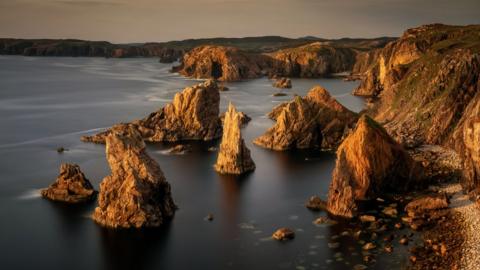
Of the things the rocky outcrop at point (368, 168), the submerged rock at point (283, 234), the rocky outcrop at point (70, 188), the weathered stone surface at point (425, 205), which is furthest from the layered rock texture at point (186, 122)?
the weathered stone surface at point (425, 205)

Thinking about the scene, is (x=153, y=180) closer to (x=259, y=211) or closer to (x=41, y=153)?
(x=259, y=211)

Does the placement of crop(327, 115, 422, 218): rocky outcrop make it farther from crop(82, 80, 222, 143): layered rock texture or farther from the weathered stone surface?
crop(82, 80, 222, 143): layered rock texture

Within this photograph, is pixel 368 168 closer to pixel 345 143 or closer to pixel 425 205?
pixel 345 143

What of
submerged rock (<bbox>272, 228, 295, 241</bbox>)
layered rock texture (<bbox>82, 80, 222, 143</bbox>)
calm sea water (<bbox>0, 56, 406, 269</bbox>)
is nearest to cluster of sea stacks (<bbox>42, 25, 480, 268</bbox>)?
submerged rock (<bbox>272, 228, 295, 241</bbox>)

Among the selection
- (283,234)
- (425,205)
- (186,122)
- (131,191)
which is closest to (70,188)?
(131,191)

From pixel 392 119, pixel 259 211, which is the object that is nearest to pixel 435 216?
pixel 259 211
